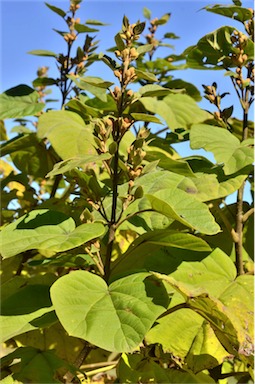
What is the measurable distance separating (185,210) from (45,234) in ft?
1.02

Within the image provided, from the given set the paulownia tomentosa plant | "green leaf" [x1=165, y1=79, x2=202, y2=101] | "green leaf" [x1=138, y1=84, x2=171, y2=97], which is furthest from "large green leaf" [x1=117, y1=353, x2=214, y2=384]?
"green leaf" [x1=165, y1=79, x2=202, y2=101]

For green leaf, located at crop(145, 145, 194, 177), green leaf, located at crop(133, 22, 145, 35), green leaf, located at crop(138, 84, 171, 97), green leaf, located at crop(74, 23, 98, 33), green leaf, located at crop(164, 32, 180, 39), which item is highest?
green leaf, located at crop(164, 32, 180, 39)

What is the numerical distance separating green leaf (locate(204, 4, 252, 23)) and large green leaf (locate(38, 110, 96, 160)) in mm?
521

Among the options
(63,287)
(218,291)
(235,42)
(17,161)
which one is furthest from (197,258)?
(17,161)

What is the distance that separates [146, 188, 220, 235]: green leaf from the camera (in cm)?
104

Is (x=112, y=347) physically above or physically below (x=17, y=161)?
below

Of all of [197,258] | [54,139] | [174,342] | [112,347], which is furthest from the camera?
[54,139]

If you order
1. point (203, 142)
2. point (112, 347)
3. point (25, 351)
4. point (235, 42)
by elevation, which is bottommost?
point (25, 351)

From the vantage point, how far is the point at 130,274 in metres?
1.06

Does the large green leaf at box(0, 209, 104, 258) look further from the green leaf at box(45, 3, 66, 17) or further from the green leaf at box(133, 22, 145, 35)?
the green leaf at box(45, 3, 66, 17)

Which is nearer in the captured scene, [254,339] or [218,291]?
[254,339]

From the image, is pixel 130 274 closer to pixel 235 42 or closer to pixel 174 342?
pixel 174 342

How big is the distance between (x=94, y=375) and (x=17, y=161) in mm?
834

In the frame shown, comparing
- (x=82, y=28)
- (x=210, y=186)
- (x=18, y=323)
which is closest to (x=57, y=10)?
(x=82, y=28)
